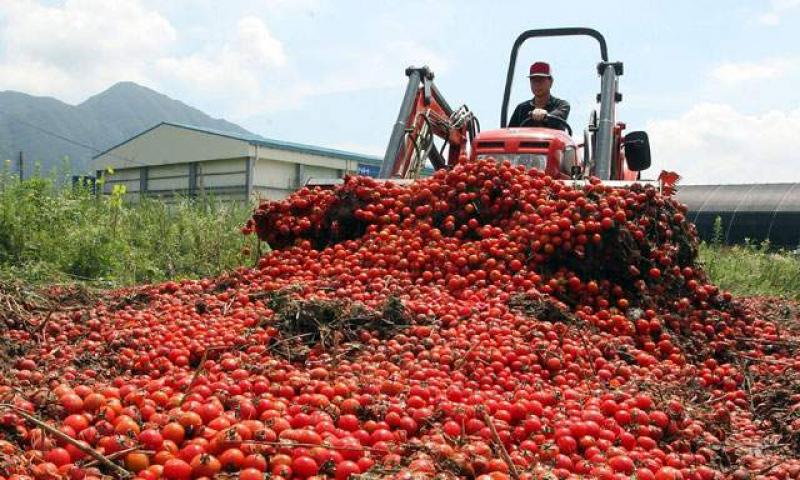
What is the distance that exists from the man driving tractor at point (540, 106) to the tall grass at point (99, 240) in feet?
10.8

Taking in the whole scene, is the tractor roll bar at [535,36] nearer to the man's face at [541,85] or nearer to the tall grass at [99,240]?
the man's face at [541,85]

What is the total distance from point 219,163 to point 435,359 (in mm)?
34238

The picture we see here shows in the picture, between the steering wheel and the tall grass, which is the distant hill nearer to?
the tall grass

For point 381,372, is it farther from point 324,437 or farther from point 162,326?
point 162,326

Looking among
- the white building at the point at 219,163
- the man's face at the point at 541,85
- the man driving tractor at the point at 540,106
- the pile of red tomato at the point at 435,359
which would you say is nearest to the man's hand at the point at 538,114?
the man driving tractor at the point at 540,106

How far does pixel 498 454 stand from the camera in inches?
106

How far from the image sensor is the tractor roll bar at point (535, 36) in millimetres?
8352

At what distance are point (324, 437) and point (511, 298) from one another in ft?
7.83

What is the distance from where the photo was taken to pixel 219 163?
120 ft

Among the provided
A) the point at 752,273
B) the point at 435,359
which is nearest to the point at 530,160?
the point at 435,359

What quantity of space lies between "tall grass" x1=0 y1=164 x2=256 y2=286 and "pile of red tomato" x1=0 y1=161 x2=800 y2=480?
111 inches

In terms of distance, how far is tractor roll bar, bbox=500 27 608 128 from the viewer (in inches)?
329

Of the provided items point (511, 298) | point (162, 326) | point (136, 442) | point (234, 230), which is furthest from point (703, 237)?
point (136, 442)

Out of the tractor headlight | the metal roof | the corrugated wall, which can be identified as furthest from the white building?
the tractor headlight
